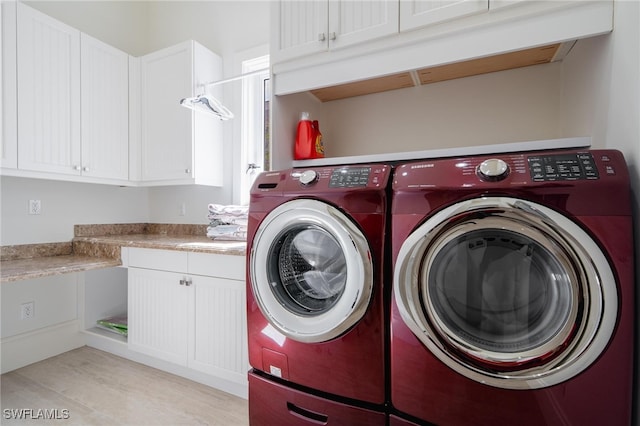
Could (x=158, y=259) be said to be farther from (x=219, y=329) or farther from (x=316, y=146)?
(x=316, y=146)

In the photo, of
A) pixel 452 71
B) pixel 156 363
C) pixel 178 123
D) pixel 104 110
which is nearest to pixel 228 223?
pixel 178 123

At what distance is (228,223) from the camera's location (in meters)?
2.27

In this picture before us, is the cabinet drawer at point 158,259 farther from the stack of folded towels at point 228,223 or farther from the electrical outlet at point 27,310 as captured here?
the electrical outlet at point 27,310

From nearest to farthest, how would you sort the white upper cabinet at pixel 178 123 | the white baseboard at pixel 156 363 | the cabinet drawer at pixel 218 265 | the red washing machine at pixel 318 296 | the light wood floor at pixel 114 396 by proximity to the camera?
the red washing machine at pixel 318 296 < the light wood floor at pixel 114 396 < the cabinet drawer at pixel 218 265 < the white baseboard at pixel 156 363 < the white upper cabinet at pixel 178 123

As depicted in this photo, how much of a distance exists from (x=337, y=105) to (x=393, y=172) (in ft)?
3.43

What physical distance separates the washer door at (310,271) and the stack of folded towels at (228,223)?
→ 992mm

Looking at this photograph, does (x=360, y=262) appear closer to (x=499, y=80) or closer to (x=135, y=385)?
(x=499, y=80)

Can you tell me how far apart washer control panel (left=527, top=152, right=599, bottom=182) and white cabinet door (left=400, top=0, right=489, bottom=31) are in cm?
65

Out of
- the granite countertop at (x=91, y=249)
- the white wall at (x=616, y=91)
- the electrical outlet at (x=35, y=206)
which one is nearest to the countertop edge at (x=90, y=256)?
the granite countertop at (x=91, y=249)

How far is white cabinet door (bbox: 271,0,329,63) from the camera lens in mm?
1466

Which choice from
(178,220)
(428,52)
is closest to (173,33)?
(178,220)

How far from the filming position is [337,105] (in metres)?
1.99

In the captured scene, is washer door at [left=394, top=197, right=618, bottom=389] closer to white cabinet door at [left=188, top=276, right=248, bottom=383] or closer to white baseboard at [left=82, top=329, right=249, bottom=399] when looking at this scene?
white cabinet door at [left=188, top=276, right=248, bottom=383]

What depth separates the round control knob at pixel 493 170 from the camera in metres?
0.89
